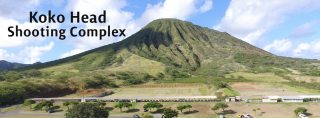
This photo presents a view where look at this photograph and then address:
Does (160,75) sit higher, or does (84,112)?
(160,75)

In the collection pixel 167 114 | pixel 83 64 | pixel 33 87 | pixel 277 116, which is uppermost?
pixel 83 64

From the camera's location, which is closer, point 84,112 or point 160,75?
point 84,112

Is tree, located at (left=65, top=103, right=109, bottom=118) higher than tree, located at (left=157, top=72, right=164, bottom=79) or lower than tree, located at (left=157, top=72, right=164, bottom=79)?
lower

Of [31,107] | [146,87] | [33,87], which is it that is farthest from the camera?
[146,87]

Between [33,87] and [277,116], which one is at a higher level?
[33,87]

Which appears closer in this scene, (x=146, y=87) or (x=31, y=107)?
(x=31, y=107)

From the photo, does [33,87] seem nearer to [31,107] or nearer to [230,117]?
[31,107]

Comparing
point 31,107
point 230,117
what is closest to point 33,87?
point 31,107

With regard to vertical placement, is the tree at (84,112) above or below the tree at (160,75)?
below

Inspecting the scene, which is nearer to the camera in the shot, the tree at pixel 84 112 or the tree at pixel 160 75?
the tree at pixel 84 112

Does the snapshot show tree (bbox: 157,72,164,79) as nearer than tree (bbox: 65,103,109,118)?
No

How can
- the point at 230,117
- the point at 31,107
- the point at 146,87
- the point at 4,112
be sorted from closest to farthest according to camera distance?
the point at 230,117, the point at 4,112, the point at 31,107, the point at 146,87
